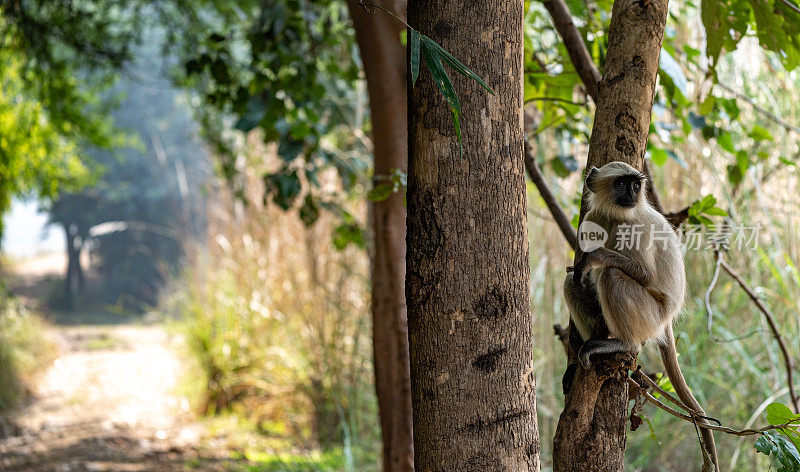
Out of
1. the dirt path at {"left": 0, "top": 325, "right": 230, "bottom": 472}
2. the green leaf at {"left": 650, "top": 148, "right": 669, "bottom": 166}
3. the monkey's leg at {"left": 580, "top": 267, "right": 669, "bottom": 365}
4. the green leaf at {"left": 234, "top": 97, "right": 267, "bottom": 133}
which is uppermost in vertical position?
the green leaf at {"left": 234, "top": 97, "right": 267, "bottom": 133}

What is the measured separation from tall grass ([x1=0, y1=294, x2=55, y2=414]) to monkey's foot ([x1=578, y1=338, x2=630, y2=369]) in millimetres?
6298

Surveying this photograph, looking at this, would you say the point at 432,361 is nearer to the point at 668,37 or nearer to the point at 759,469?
the point at 668,37

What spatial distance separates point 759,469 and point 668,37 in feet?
8.43

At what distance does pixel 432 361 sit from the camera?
1116mm

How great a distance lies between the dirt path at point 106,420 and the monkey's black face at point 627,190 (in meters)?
3.93

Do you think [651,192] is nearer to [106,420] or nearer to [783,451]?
[783,451]

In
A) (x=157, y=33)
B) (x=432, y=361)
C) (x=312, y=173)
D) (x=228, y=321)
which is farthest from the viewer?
(x=157, y=33)

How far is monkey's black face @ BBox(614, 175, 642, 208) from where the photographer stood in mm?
1591

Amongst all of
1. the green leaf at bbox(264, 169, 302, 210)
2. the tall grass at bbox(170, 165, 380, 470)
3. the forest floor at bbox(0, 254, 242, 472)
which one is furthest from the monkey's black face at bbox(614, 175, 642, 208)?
the forest floor at bbox(0, 254, 242, 472)

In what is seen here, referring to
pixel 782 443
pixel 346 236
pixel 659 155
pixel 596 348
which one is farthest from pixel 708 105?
pixel 346 236

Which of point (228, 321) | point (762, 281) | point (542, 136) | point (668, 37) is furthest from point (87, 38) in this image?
point (762, 281)

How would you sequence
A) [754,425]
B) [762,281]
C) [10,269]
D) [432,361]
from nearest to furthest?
[432,361]
[754,425]
[762,281]
[10,269]

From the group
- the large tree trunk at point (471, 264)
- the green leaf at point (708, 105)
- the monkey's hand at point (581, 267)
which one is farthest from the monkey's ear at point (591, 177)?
the green leaf at point (708, 105)

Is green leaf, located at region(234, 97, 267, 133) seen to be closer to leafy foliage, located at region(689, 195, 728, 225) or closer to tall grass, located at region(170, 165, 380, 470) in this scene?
leafy foliage, located at region(689, 195, 728, 225)
